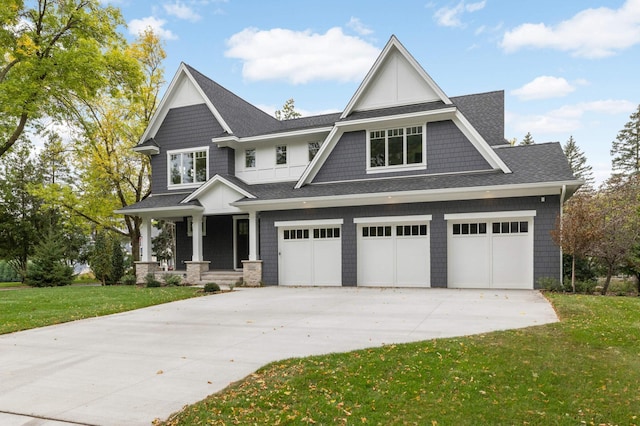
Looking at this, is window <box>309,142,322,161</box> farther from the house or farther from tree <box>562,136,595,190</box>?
tree <box>562,136,595,190</box>

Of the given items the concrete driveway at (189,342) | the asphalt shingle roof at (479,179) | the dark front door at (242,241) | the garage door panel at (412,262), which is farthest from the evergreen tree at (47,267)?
the garage door panel at (412,262)

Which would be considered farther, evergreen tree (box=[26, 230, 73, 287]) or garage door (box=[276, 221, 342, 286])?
evergreen tree (box=[26, 230, 73, 287])

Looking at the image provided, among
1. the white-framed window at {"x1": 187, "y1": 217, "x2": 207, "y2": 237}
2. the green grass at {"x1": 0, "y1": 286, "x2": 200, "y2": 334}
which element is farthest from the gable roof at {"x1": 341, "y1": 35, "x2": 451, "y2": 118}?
the green grass at {"x1": 0, "y1": 286, "x2": 200, "y2": 334}

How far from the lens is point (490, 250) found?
14.9 m

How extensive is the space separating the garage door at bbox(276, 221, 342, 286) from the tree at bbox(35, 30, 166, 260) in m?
13.7

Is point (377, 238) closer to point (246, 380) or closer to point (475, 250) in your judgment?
point (475, 250)

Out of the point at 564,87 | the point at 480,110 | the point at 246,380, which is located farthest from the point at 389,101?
the point at 564,87

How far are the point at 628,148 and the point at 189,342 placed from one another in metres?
56.3

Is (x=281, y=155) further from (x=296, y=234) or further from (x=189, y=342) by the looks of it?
(x=189, y=342)

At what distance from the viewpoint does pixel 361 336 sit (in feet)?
25.4

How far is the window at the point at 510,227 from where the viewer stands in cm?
1456

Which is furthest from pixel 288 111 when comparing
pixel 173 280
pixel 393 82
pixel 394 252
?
pixel 394 252

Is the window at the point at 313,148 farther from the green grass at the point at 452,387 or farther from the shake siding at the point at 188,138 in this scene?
the green grass at the point at 452,387

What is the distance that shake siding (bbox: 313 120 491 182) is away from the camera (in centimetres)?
1581
